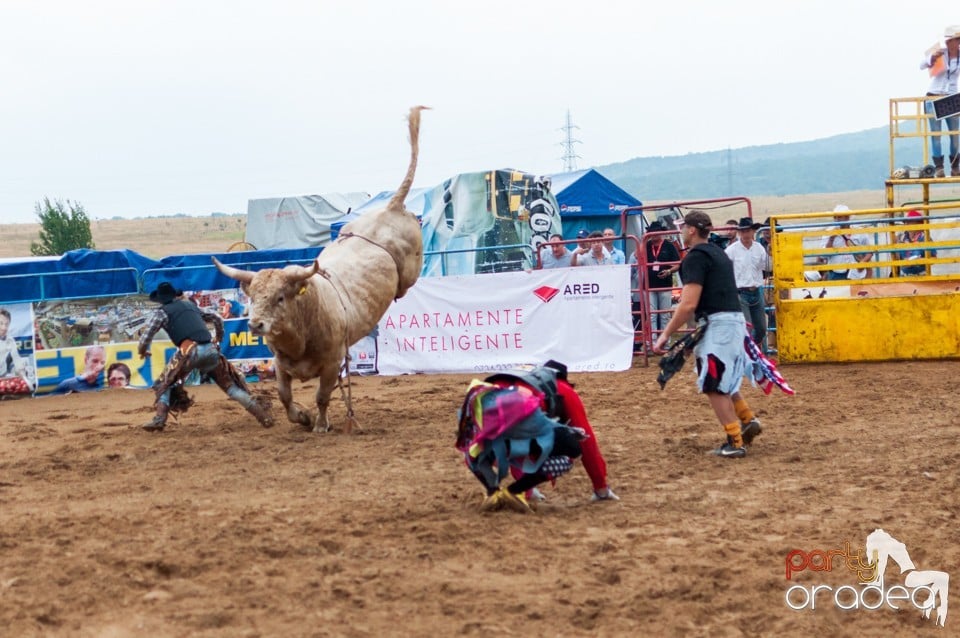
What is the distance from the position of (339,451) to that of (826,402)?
4718 mm

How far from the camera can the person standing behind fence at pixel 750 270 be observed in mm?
13133

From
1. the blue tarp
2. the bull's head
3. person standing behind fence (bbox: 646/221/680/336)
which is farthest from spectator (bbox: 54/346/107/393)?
person standing behind fence (bbox: 646/221/680/336)

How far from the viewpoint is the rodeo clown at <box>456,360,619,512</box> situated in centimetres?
602

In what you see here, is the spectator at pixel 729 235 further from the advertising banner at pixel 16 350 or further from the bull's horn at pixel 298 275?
the advertising banner at pixel 16 350

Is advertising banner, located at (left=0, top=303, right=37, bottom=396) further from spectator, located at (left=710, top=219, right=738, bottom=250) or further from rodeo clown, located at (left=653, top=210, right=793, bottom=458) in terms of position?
rodeo clown, located at (left=653, top=210, right=793, bottom=458)

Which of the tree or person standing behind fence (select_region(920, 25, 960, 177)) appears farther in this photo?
the tree

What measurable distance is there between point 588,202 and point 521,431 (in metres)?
14.3

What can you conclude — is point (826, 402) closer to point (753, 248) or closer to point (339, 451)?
point (753, 248)

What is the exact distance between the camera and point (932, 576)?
193 inches

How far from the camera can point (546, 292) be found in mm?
14062

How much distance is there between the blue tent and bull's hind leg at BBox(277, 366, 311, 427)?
421 inches

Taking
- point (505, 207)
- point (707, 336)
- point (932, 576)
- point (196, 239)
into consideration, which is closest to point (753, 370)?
point (707, 336)

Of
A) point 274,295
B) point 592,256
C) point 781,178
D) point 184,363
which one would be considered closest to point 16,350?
point 184,363

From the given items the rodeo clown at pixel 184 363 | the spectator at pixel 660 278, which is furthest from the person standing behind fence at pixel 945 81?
the rodeo clown at pixel 184 363
